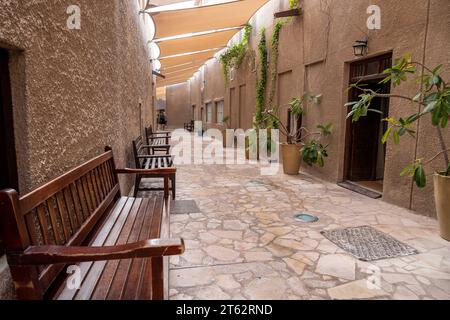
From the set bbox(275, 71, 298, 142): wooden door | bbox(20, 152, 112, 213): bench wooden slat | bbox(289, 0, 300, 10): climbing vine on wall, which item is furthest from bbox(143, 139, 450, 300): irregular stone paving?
bbox(289, 0, 300, 10): climbing vine on wall

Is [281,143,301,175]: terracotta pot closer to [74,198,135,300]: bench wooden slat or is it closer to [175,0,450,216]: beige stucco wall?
[175,0,450,216]: beige stucco wall

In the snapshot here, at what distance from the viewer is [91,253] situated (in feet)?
4.50

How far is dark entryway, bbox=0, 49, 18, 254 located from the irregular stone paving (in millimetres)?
1371

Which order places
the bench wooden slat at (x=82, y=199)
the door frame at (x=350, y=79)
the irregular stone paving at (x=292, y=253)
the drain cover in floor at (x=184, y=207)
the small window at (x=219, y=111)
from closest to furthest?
the bench wooden slat at (x=82, y=199) < the irregular stone paving at (x=292, y=253) < the drain cover in floor at (x=184, y=207) < the door frame at (x=350, y=79) < the small window at (x=219, y=111)

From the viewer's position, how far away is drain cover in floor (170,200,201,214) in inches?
170

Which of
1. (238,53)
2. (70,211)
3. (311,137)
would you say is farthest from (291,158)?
(238,53)

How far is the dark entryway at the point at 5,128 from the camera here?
1.47 metres

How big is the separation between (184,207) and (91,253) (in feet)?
10.3

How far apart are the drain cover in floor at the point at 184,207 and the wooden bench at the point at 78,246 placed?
1.71 m

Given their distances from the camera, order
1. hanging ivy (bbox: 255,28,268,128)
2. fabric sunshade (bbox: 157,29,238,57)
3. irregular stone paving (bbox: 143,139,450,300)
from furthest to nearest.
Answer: fabric sunshade (bbox: 157,29,238,57) → hanging ivy (bbox: 255,28,268,128) → irregular stone paving (bbox: 143,139,450,300)

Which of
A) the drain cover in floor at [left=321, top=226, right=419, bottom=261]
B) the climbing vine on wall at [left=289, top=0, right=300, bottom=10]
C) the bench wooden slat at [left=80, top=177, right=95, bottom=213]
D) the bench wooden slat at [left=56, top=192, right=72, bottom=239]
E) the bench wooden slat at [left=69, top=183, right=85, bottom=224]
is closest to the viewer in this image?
the bench wooden slat at [left=56, top=192, right=72, bottom=239]

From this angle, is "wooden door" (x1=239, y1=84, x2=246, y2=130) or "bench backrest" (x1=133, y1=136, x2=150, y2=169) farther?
"wooden door" (x1=239, y1=84, x2=246, y2=130)

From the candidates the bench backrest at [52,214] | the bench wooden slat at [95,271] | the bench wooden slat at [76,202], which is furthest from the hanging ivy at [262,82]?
the bench wooden slat at [76,202]

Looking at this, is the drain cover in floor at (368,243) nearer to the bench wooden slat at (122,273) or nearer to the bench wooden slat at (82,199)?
the bench wooden slat at (122,273)
